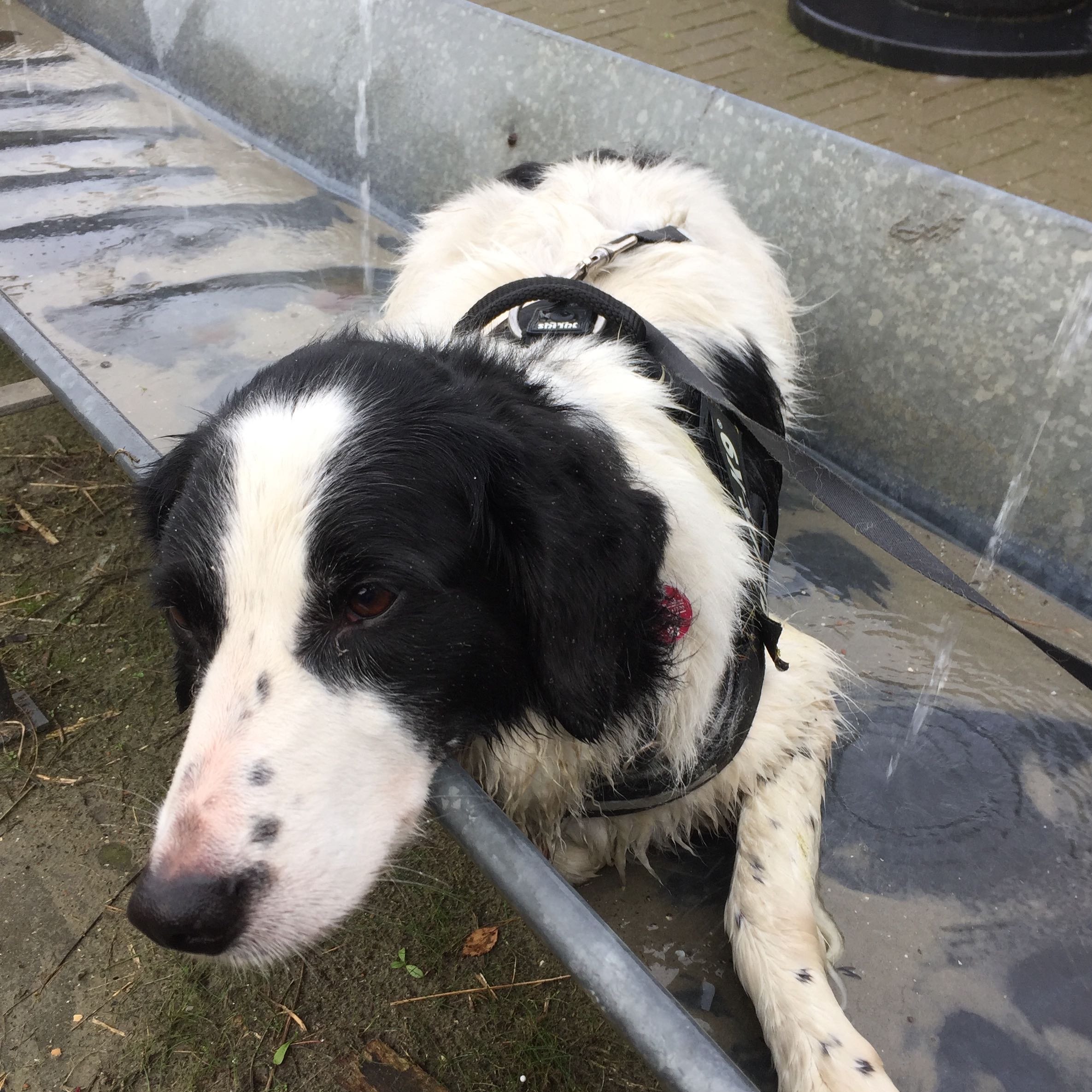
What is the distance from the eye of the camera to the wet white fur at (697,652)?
158 cm

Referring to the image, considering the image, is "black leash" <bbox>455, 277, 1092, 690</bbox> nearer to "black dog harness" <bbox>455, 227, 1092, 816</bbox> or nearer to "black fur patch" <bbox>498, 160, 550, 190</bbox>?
"black dog harness" <bbox>455, 227, 1092, 816</bbox>

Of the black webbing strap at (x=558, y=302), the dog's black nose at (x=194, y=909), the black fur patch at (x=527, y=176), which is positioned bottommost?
the dog's black nose at (x=194, y=909)

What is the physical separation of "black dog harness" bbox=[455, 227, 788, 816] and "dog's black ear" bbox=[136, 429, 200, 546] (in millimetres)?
565

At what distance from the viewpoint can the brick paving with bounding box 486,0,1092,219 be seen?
5.09 metres

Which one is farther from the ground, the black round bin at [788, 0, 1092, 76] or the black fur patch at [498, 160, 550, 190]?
the black round bin at [788, 0, 1092, 76]

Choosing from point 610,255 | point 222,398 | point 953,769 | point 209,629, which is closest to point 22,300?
point 222,398

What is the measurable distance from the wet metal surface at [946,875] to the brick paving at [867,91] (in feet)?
10.4

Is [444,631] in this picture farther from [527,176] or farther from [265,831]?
[527,176]

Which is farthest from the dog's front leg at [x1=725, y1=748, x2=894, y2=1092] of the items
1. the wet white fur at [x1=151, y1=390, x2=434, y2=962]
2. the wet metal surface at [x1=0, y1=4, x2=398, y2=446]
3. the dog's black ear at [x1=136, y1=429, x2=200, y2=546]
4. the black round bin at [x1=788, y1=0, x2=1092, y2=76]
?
the black round bin at [x1=788, y1=0, x2=1092, y2=76]

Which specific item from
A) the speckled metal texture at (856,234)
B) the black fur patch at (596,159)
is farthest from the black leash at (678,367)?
the black fur patch at (596,159)

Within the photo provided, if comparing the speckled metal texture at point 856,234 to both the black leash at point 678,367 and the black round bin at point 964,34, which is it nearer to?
the black leash at point 678,367

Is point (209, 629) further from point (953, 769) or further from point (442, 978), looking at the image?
point (953, 769)

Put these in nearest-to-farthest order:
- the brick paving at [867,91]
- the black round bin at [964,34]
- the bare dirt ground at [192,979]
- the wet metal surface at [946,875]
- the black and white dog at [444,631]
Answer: the black and white dog at [444,631] → the wet metal surface at [946,875] → the bare dirt ground at [192,979] → the brick paving at [867,91] → the black round bin at [964,34]

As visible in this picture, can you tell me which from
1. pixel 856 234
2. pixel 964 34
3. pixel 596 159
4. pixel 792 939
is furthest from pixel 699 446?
pixel 964 34
